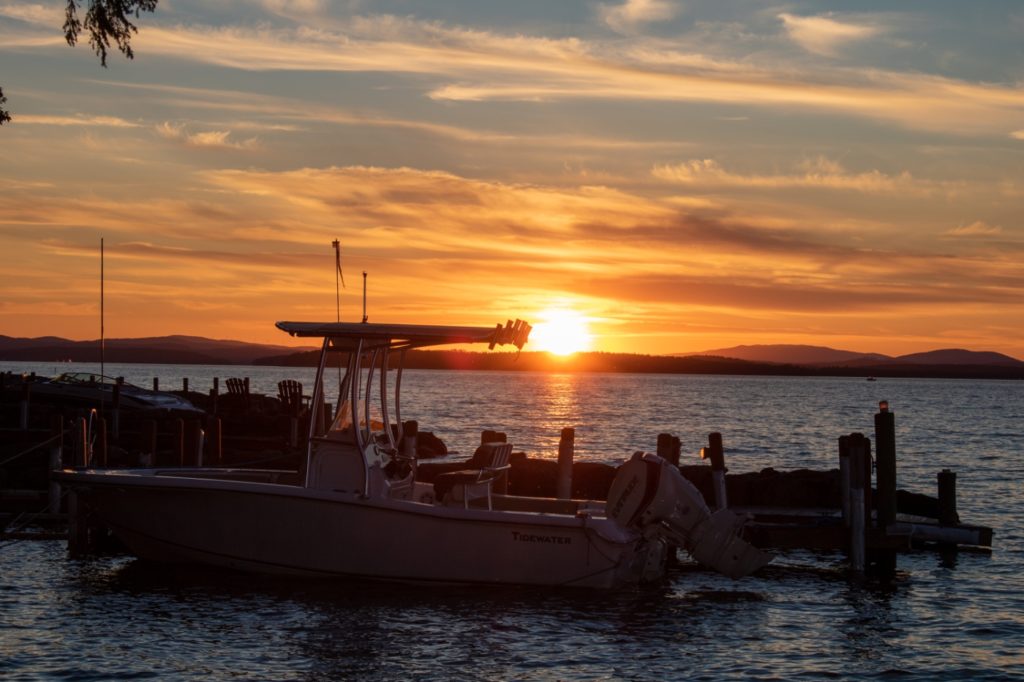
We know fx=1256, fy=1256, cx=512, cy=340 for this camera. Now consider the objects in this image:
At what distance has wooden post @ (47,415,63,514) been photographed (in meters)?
21.2

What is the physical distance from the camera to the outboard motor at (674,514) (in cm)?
1667

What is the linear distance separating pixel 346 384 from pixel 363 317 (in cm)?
119

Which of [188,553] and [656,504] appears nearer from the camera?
[656,504]

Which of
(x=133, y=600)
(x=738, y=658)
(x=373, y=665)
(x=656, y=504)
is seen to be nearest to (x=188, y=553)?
(x=133, y=600)

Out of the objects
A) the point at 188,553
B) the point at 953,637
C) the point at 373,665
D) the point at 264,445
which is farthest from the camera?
the point at 264,445

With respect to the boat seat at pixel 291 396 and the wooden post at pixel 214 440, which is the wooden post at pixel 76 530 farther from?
the boat seat at pixel 291 396

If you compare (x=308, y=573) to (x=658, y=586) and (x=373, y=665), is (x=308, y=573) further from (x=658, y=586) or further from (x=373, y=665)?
(x=658, y=586)

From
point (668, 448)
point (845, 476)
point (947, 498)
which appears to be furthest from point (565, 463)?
point (947, 498)

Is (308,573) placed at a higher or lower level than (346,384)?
lower

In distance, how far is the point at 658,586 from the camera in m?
18.9

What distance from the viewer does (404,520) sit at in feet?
55.4

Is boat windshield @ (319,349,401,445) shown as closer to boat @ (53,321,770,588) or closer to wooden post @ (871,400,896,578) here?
boat @ (53,321,770,588)

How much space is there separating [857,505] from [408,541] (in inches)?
278

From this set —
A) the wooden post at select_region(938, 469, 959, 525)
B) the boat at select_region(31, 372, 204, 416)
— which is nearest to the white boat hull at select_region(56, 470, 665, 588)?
the wooden post at select_region(938, 469, 959, 525)
